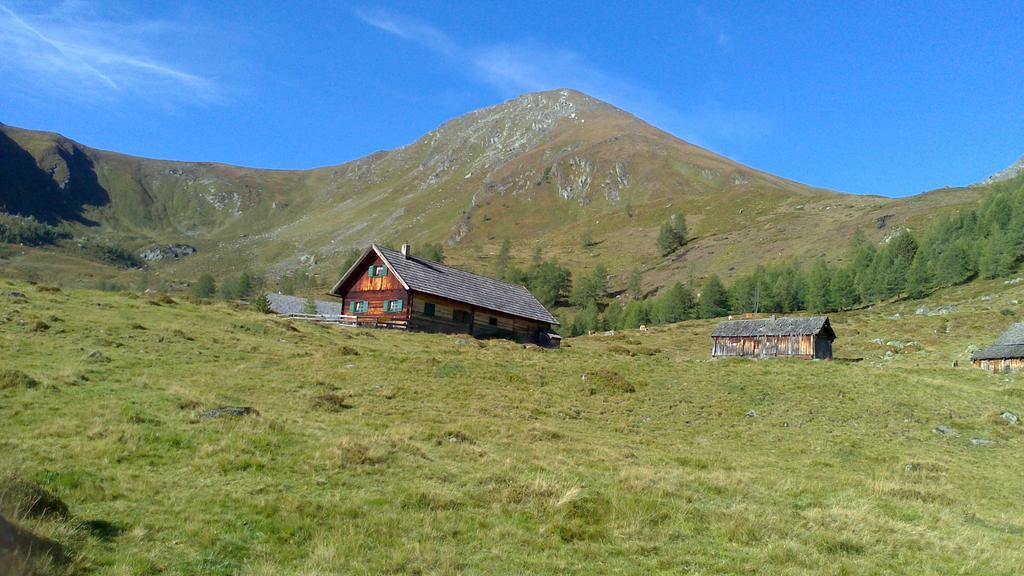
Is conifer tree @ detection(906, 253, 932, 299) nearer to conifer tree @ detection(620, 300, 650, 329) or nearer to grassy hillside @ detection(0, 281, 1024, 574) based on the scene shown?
conifer tree @ detection(620, 300, 650, 329)

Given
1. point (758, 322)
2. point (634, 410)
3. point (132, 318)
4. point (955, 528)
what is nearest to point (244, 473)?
point (955, 528)

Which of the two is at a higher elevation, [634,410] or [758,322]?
[758,322]

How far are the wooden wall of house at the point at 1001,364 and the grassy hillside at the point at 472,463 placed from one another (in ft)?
55.6

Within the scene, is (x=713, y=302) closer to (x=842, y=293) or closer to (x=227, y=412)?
(x=842, y=293)

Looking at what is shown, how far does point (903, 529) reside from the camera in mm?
12734

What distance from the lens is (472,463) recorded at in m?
15.4

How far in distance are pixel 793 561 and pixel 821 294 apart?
108 metres

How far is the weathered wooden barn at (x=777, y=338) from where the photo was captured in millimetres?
58938

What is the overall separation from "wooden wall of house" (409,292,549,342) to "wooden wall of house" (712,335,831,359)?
1892 cm

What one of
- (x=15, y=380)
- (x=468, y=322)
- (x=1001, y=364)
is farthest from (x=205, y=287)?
(x=1001, y=364)

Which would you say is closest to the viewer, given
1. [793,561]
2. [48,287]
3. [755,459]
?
[793,561]

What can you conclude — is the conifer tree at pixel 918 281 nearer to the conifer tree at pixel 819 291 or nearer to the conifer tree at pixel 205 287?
the conifer tree at pixel 819 291

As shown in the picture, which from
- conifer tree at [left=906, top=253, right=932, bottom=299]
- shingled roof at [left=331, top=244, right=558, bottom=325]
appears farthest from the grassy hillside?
conifer tree at [left=906, top=253, right=932, bottom=299]

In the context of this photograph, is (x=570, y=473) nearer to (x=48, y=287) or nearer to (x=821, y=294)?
(x=48, y=287)
